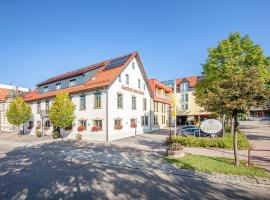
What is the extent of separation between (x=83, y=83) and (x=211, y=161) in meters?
19.7

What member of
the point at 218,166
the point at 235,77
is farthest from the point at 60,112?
the point at 235,77

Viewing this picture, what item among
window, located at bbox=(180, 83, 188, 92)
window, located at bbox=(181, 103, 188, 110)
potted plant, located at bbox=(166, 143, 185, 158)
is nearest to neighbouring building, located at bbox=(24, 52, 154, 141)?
potted plant, located at bbox=(166, 143, 185, 158)

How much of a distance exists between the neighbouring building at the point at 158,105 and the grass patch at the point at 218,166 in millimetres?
21168

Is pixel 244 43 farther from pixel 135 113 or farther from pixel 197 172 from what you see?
pixel 197 172

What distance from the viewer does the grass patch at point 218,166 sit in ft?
32.4

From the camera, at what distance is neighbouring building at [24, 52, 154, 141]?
2319 centimetres

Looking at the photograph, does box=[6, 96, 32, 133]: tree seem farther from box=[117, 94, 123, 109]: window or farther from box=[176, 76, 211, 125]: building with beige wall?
box=[176, 76, 211, 125]: building with beige wall

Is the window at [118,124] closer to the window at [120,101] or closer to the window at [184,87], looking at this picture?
the window at [120,101]

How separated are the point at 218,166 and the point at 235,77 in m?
5.20

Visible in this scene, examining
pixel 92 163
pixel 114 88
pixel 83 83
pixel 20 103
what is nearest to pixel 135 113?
pixel 114 88

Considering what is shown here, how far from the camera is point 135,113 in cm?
2806

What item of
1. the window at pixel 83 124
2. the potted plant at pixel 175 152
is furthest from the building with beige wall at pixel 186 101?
the potted plant at pixel 175 152

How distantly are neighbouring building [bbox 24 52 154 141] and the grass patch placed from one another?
470 inches

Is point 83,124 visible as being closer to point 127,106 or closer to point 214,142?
point 127,106
